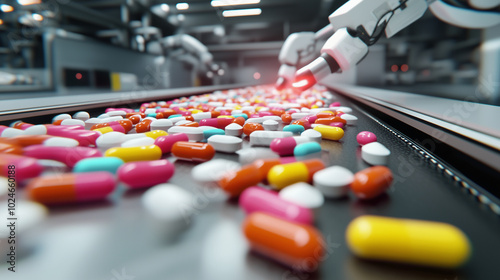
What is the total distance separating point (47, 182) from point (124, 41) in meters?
7.03

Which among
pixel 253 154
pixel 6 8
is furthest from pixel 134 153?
pixel 6 8

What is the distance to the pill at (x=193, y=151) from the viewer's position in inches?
32.1

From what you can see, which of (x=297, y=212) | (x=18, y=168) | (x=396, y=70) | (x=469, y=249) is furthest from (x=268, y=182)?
(x=396, y=70)

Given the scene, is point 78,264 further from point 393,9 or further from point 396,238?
point 393,9

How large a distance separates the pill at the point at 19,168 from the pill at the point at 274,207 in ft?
1.61

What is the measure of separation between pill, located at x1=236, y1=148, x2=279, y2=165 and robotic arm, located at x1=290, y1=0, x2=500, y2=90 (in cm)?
127

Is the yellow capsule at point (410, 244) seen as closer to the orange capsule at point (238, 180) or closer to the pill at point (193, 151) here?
the orange capsule at point (238, 180)

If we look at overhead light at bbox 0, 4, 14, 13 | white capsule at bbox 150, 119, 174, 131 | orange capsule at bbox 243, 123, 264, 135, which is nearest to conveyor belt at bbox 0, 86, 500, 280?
orange capsule at bbox 243, 123, 264, 135

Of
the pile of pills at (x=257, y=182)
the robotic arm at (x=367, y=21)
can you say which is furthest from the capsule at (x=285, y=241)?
the robotic arm at (x=367, y=21)

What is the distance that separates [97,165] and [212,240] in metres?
0.38

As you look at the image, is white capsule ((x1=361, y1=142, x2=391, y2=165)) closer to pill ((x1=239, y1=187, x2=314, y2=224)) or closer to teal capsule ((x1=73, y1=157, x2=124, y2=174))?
pill ((x1=239, y1=187, x2=314, y2=224))

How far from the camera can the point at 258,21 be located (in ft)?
31.4

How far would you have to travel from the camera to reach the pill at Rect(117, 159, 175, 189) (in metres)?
0.61

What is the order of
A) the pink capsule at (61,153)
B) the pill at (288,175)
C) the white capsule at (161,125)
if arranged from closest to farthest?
the pill at (288,175) → the pink capsule at (61,153) → the white capsule at (161,125)
